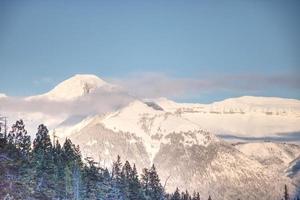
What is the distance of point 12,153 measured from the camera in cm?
15662

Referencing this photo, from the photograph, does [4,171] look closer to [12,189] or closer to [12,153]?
[12,189]

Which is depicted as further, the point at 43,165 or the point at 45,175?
the point at 43,165

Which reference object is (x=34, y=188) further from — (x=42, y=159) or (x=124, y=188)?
(x=124, y=188)

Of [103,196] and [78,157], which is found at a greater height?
[78,157]

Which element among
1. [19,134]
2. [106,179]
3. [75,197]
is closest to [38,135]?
[19,134]

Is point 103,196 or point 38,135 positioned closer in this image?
point 103,196

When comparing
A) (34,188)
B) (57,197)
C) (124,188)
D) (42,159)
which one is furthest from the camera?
(124,188)

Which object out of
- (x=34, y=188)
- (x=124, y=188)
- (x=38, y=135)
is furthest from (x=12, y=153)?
(x=124, y=188)

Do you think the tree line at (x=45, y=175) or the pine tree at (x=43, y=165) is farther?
the pine tree at (x=43, y=165)

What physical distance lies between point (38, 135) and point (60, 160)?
42.5ft

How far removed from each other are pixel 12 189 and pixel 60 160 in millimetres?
57883

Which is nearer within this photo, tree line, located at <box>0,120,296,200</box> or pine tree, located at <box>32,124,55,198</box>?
tree line, located at <box>0,120,296,200</box>

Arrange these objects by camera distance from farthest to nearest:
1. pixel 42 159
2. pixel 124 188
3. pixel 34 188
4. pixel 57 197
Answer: pixel 124 188 → pixel 42 159 → pixel 57 197 → pixel 34 188

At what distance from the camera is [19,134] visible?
182 m
